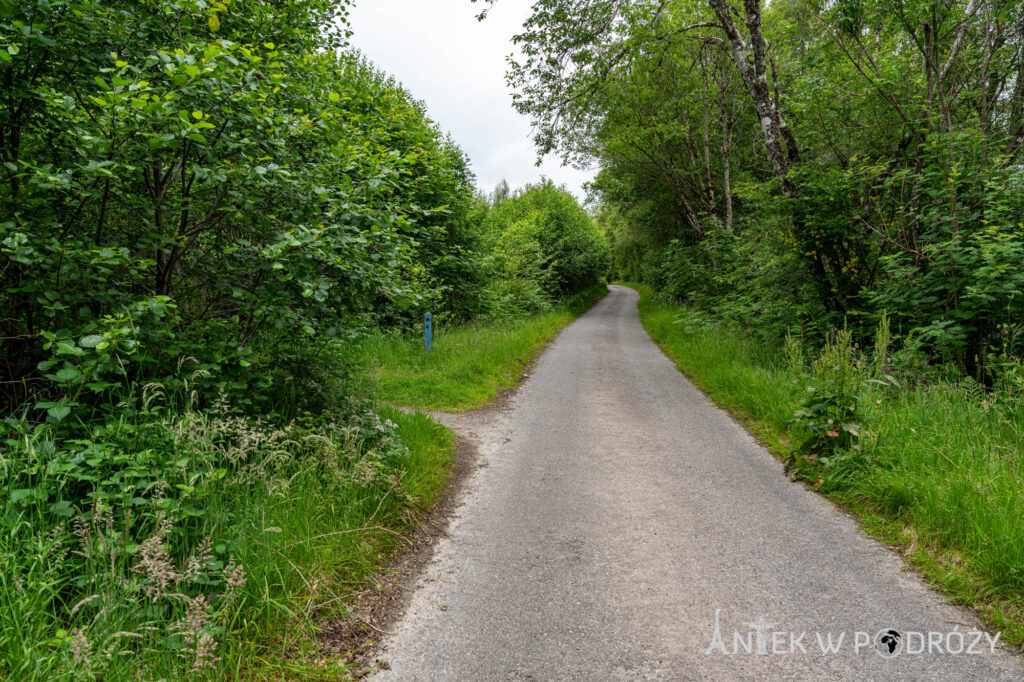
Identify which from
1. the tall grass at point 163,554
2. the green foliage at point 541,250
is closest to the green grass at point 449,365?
the tall grass at point 163,554

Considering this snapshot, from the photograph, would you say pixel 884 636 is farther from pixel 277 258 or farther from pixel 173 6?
pixel 173 6

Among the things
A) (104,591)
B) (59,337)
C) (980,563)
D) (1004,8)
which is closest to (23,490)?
(104,591)

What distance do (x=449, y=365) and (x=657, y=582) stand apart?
6858mm

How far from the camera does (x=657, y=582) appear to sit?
3104 mm

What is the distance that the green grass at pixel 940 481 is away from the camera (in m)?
2.85

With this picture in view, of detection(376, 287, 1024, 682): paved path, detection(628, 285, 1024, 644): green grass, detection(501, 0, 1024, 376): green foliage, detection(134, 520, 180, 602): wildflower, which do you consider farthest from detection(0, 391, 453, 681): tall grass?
detection(501, 0, 1024, 376): green foliage

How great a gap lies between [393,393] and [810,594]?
20.6ft

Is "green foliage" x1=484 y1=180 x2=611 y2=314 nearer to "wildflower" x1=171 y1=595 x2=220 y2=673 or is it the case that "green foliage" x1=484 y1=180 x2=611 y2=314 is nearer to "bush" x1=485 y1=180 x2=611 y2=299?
"bush" x1=485 y1=180 x2=611 y2=299

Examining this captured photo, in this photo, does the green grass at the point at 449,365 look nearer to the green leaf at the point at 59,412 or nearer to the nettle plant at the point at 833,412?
the green leaf at the point at 59,412

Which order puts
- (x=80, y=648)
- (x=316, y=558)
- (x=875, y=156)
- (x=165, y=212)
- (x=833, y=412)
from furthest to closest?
(x=875, y=156), (x=833, y=412), (x=165, y=212), (x=316, y=558), (x=80, y=648)

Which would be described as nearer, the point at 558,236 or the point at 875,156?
the point at 875,156

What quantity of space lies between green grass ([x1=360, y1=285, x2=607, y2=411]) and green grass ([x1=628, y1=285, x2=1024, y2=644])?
15.1 feet

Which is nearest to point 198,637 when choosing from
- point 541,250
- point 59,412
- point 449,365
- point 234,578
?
point 234,578

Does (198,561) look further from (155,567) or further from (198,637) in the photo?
(198,637)
